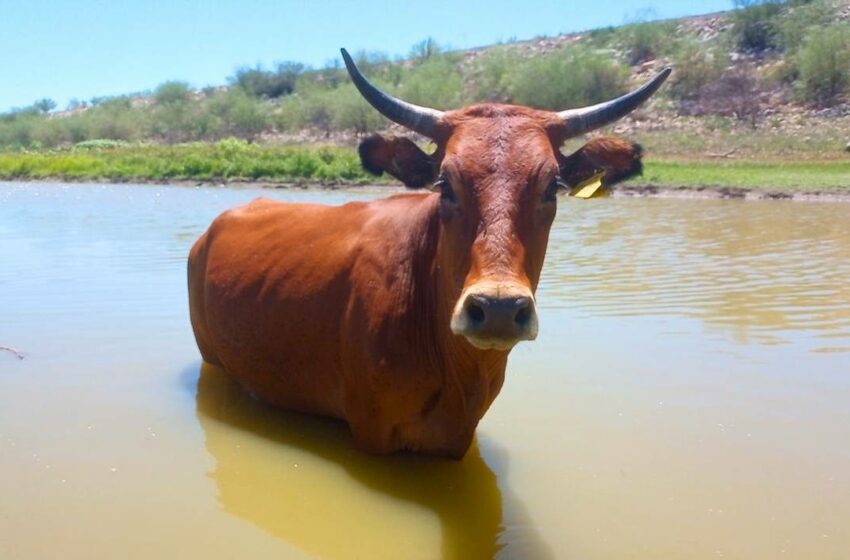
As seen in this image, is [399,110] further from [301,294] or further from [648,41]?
[648,41]

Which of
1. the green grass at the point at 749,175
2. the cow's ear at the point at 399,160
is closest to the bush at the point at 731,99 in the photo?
the green grass at the point at 749,175

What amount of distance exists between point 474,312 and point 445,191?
89 cm

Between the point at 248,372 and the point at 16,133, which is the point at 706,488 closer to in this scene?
the point at 248,372

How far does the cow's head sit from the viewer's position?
354 centimetres

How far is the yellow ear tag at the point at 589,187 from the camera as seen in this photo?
4.75 metres

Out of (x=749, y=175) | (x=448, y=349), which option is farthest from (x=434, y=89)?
(x=448, y=349)

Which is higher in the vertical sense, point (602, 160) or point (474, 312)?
point (602, 160)

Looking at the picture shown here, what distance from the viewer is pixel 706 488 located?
14.9 ft

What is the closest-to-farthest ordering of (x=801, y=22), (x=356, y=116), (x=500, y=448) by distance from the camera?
(x=500, y=448) → (x=801, y=22) → (x=356, y=116)

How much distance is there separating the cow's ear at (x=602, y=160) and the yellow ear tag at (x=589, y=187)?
3 cm

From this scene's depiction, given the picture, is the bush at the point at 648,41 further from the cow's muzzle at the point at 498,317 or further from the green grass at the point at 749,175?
the cow's muzzle at the point at 498,317

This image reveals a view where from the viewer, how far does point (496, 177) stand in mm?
4039

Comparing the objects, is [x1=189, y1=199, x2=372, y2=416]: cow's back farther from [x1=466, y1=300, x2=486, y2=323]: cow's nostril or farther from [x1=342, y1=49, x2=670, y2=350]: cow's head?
[x1=466, y1=300, x2=486, y2=323]: cow's nostril

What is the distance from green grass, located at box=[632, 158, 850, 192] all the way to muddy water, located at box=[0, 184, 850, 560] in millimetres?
15109
